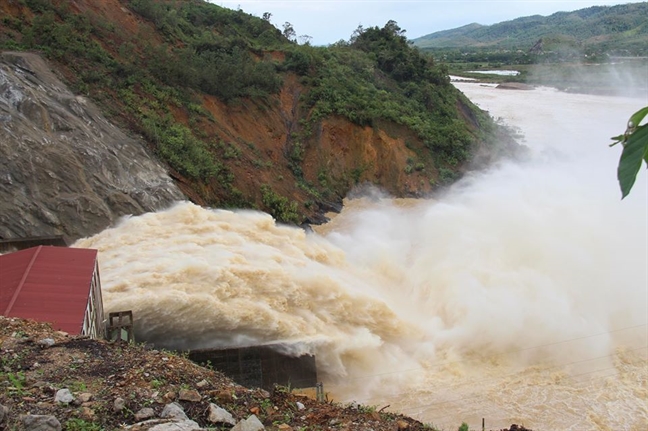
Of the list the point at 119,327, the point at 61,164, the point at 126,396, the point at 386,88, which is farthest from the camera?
the point at 386,88

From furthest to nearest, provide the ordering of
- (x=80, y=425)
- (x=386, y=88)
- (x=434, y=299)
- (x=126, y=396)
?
(x=386, y=88) < (x=434, y=299) < (x=126, y=396) < (x=80, y=425)

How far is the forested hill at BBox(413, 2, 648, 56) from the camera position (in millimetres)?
73081

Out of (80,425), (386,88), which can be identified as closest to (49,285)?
(80,425)

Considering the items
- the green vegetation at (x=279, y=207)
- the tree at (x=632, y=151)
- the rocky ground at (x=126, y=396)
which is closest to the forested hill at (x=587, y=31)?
the green vegetation at (x=279, y=207)

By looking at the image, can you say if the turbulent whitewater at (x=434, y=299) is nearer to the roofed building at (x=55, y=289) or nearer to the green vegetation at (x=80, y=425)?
the roofed building at (x=55, y=289)

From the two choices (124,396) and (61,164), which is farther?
(61,164)

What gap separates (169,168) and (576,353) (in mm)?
13201

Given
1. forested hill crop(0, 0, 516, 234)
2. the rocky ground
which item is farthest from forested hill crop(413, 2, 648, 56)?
the rocky ground

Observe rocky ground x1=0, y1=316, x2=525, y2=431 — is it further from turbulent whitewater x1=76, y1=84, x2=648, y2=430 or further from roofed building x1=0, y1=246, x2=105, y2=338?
turbulent whitewater x1=76, y1=84, x2=648, y2=430

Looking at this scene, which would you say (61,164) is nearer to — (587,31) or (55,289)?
(55,289)

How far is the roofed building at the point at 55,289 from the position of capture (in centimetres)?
924

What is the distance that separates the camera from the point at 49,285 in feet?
33.5

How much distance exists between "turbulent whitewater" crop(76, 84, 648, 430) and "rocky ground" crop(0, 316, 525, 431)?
5330mm

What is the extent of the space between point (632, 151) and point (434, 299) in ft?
52.4
